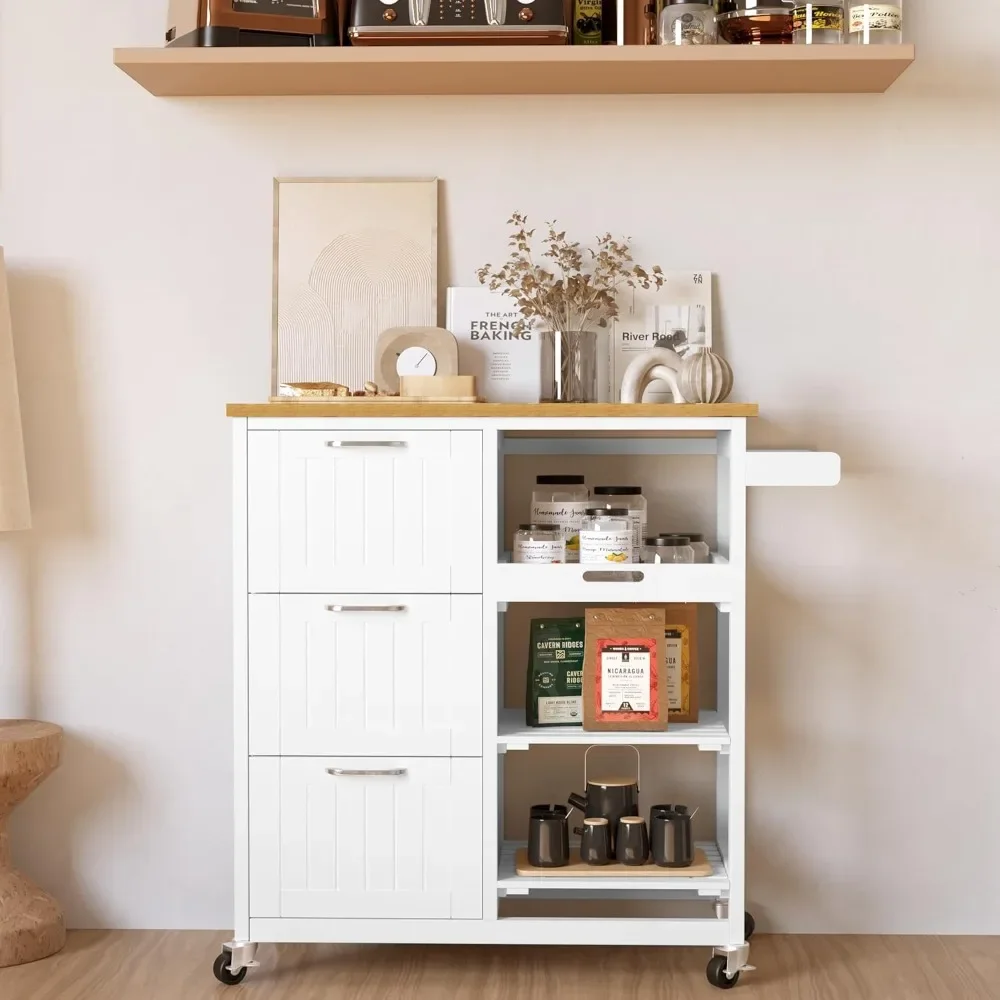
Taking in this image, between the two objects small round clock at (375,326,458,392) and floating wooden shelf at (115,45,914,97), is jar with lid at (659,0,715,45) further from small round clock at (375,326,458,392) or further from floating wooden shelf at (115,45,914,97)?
small round clock at (375,326,458,392)

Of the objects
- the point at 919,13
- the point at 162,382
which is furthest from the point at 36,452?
the point at 919,13

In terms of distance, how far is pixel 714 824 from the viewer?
2.59 m

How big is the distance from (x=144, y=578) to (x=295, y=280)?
722 mm

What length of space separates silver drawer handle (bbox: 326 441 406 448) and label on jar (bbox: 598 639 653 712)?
1.74 ft

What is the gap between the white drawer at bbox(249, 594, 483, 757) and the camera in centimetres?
225

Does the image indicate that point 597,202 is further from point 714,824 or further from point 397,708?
point 714,824

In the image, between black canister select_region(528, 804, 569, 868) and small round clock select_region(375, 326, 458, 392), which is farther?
small round clock select_region(375, 326, 458, 392)

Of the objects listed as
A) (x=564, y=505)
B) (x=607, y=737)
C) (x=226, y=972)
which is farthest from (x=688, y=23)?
(x=226, y=972)

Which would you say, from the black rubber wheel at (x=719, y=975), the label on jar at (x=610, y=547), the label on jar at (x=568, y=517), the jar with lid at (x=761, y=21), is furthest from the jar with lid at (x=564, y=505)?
the jar with lid at (x=761, y=21)

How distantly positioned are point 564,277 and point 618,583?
0.71 meters

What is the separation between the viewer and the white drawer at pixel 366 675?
2.25 m

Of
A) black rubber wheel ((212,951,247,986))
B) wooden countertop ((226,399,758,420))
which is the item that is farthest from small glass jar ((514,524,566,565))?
black rubber wheel ((212,951,247,986))

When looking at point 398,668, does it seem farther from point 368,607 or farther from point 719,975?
point 719,975

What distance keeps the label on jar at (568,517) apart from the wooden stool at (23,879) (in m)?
1.09
